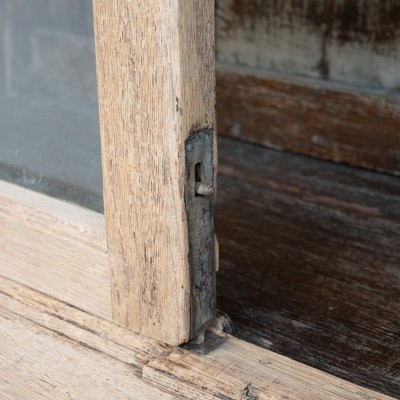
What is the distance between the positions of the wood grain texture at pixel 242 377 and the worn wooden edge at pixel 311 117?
3.49 feet

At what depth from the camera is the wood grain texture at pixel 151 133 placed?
111 centimetres

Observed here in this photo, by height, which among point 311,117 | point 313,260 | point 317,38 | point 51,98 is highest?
point 51,98

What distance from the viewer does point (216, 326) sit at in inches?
53.4

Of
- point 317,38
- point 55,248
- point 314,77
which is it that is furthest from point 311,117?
point 55,248

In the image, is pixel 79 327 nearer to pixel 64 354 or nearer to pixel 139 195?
pixel 64 354

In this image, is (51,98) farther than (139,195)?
Yes

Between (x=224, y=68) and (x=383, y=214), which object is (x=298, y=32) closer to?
(x=224, y=68)

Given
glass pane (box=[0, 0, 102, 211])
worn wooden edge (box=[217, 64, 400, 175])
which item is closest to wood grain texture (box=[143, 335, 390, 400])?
glass pane (box=[0, 0, 102, 211])

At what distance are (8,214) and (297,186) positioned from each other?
3.05ft

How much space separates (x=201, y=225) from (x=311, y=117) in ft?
3.85

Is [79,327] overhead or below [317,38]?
below

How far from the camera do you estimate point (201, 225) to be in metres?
1.23

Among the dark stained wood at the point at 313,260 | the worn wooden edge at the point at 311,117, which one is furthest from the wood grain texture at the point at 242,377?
the worn wooden edge at the point at 311,117

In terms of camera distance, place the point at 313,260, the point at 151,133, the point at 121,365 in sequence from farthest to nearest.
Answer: the point at 313,260 → the point at 121,365 → the point at 151,133
